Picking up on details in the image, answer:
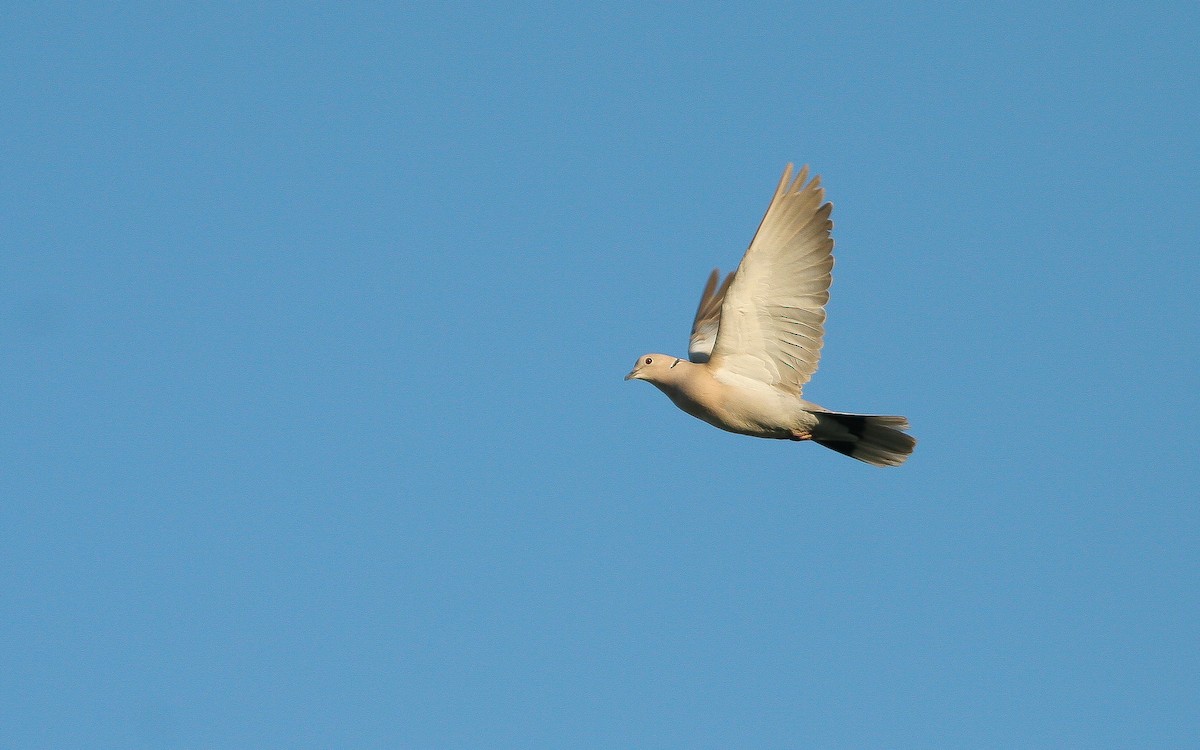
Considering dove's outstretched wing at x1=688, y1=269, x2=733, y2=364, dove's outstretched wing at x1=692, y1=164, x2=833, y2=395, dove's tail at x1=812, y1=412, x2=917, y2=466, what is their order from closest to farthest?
dove's outstretched wing at x1=692, y1=164, x2=833, y2=395, dove's tail at x1=812, y1=412, x2=917, y2=466, dove's outstretched wing at x1=688, y1=269, x2=733, y2=364

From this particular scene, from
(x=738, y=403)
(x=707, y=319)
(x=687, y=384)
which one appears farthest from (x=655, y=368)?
(x=707, y=319)

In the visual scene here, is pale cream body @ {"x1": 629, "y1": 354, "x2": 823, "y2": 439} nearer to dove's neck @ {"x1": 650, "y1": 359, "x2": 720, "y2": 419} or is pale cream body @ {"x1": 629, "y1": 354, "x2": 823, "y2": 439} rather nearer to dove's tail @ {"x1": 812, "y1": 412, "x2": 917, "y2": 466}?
dove's neck @ {"x1": 650, "y1": 359, "x2": 720, "y2": 419}

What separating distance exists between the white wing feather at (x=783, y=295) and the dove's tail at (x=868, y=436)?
1.33ft

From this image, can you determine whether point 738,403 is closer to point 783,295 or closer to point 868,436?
point 783,295

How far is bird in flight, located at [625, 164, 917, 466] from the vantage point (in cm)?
1018

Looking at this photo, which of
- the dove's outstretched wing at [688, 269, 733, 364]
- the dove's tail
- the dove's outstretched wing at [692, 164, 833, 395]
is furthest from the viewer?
the dove's outstretched wing at [688, 269, 733, 364]

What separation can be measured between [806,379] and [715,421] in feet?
2.71

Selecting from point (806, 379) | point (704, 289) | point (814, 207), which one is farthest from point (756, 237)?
point (704, 289)

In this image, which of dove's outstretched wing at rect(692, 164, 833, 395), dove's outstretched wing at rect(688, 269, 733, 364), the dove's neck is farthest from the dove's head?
dove's outstretched wing at rect(688, 269, 733, 364)

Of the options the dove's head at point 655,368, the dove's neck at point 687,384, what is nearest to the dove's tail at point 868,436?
the dove's neck at point 687,384

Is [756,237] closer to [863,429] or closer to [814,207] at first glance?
[814,207]

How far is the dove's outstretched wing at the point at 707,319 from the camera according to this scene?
493 inches

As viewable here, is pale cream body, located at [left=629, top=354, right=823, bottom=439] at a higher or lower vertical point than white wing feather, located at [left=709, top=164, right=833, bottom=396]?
lower

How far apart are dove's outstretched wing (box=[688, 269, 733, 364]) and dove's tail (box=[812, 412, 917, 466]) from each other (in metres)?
1.69
